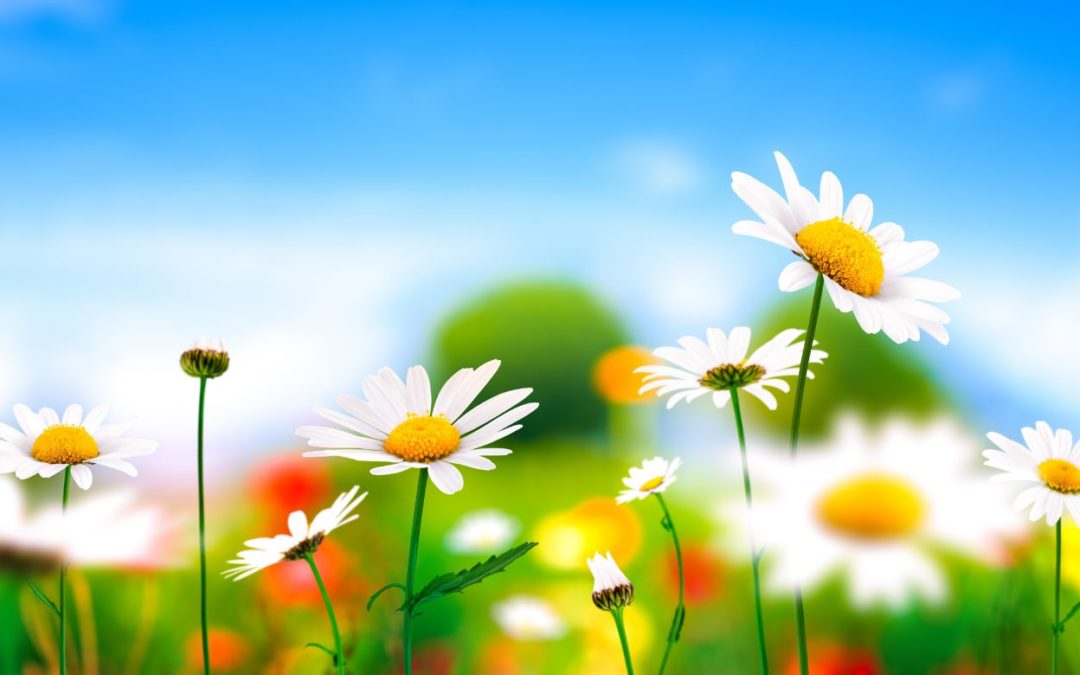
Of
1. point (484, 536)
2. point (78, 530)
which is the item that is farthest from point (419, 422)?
point (484, 536)

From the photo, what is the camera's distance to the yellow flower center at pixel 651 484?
0.93m

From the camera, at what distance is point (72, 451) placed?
911mm

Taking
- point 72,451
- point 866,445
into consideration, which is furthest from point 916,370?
point 72,451

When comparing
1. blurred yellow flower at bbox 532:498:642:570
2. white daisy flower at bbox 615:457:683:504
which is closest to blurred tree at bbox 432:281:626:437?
blurred yellow flower at bbox 532:498:642:570

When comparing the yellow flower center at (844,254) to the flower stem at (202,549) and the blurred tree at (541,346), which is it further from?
the blurred tree at (541,346)

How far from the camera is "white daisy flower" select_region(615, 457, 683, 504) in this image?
3.01 feet

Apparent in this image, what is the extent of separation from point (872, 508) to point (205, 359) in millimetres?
591

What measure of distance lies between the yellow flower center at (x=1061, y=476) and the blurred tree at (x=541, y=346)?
3.98 m

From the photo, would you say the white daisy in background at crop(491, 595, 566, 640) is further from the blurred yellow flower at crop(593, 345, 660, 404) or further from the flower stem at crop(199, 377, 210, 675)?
the blurred yellow flower at crop(593, 345, 660, 404)

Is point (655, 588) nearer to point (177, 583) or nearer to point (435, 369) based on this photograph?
point (177, 583)

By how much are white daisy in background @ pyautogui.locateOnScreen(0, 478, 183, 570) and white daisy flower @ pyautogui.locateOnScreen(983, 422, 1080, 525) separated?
0.88 m

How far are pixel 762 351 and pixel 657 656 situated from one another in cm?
125

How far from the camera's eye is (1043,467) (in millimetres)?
987

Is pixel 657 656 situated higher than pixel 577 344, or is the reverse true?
pixel 577 344
